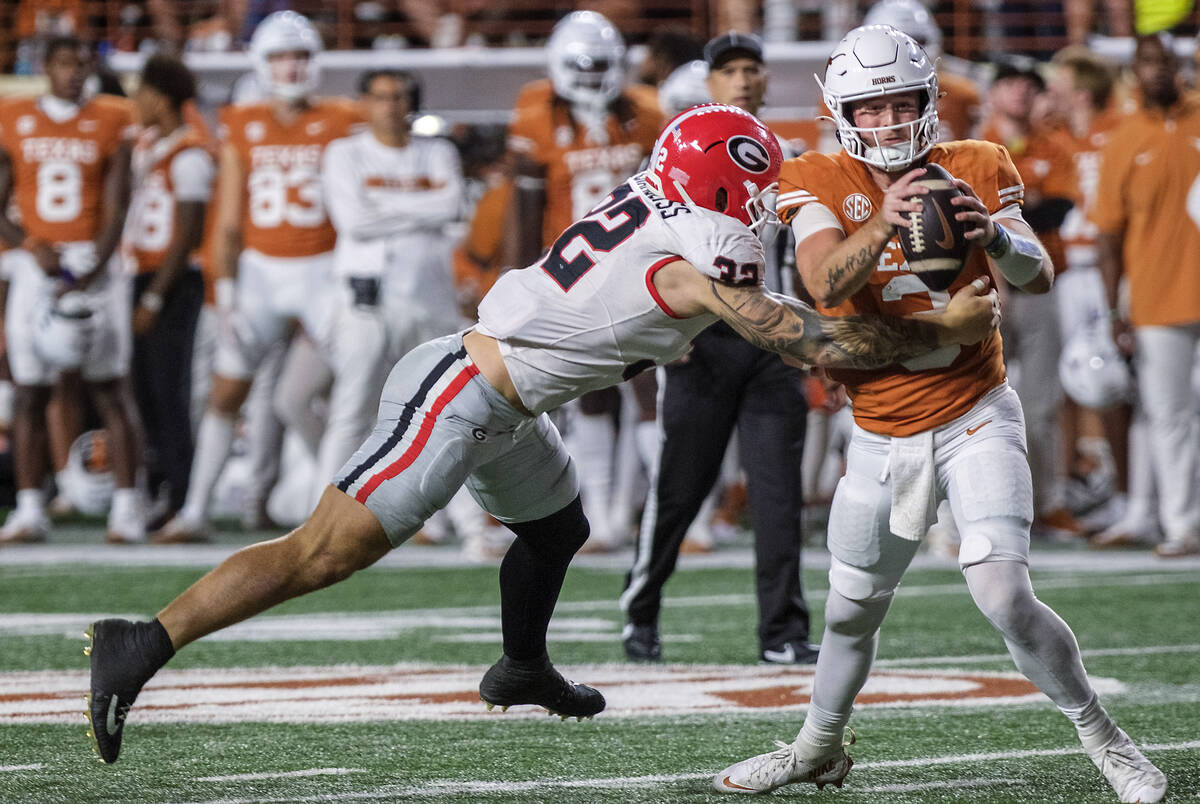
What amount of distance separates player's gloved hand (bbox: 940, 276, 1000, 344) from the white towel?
0.77 feet

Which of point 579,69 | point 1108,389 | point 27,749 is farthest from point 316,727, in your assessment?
point 1108,389

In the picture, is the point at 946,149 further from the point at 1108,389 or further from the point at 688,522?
the point at 1108,389

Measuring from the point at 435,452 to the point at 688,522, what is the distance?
200cm

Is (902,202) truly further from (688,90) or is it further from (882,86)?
(688,90)

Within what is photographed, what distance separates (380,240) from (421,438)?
5075 millimetres

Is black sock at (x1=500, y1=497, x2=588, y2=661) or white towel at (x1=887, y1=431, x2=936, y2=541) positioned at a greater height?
white towel at (x1=887, y1=431, x2=936, y2=541)

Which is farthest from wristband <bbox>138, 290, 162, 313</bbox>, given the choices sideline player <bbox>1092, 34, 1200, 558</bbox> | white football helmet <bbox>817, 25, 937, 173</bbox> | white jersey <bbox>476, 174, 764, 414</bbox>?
white football helmet <bbox>817, 25, 937, 173</bbox>

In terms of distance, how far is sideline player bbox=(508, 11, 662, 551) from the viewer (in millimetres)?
8312

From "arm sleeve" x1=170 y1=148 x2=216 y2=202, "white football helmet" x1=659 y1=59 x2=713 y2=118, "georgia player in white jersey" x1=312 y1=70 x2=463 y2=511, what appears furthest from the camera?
"arm sleeve" x1=170 y1=148 x2=216 y2=202

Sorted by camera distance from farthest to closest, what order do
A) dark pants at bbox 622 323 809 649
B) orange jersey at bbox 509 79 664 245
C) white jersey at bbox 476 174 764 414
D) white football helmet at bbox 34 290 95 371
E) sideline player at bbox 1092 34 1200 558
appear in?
white football helmet at bbox 34 290 95 371
sideline player at bbox 1092 34 1200 558
orange jersey at bbox 509 79 664 245
dark pants at bbox 622 323 809 649
white jersey at bbox 476 174 764 414

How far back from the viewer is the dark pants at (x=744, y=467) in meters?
5.60

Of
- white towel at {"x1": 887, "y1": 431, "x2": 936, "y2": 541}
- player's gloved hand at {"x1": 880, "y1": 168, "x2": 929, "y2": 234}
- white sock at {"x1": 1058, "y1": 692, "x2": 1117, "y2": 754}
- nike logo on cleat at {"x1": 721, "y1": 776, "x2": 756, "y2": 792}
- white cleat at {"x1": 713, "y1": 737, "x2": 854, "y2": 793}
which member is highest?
player's gloved hand at {"x1": 880, "y1": 168, "x2": 929, "y2": 234}

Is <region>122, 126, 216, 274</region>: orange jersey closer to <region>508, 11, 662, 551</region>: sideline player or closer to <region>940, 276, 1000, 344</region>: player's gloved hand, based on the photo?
<region>508, 11, 662, 551</region>: sideline player

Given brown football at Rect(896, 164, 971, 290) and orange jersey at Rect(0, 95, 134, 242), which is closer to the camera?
brown football at Rect(896, 164, 971, 290)
